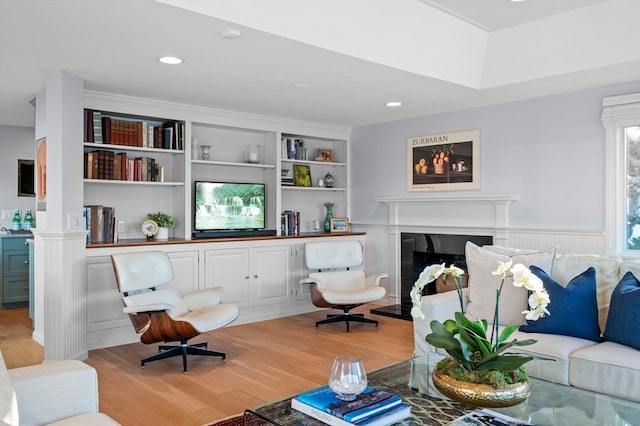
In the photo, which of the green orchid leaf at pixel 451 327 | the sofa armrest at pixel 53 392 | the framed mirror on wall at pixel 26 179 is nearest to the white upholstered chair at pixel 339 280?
the green orchid leaf at pixel 451 327

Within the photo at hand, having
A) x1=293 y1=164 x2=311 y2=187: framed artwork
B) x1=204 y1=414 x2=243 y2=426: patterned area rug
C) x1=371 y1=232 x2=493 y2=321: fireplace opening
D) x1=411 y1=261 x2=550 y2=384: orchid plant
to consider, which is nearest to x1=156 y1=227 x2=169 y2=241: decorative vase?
x1=293 y1=164 x2=311 y2=187: framed artwork

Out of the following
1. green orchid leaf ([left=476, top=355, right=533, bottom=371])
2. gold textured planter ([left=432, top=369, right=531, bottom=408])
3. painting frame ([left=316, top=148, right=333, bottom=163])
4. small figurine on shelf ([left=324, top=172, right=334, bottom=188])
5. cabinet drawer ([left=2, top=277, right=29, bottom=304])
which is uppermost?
painting frame ([left=316, top=148, right=333, bottom=163])

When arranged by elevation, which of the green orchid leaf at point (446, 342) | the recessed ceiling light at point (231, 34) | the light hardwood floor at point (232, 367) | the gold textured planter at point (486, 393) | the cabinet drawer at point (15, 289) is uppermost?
the recessed ceiling light at point (231, 34)

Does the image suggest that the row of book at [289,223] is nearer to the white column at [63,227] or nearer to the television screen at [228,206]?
the television screen at [228,206]

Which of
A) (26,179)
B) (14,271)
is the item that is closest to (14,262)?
(14,271)

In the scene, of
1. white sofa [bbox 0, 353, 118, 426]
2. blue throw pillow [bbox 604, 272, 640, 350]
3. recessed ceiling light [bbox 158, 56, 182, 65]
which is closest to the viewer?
white sofa [bbox 0, 353, 118, 426]

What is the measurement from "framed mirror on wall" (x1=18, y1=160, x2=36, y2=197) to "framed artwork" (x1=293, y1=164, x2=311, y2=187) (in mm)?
3419

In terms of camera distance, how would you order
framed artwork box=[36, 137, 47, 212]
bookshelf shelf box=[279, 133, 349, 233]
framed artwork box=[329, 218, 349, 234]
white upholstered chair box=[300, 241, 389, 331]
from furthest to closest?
framed artwork box=[329, 218, 349, 234]
bookshelf shelf box=[279, 133, 349, 233]
white upholstered chair box=[300, 241, 389, 331]
framed artwork box=[36, 137, 47, 212]

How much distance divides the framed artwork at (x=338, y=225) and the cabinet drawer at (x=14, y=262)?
147 inches

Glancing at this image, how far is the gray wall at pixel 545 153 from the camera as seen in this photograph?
4496mm

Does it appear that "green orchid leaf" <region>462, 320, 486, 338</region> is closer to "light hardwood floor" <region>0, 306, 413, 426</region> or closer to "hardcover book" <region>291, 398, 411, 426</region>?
"hardcover book" <region>291, 398, 411, 426</region>

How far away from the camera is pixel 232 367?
3.91 metres

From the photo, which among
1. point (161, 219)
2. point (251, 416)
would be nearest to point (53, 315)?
point (161, 219)

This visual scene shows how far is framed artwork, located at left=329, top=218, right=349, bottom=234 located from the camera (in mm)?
6448
